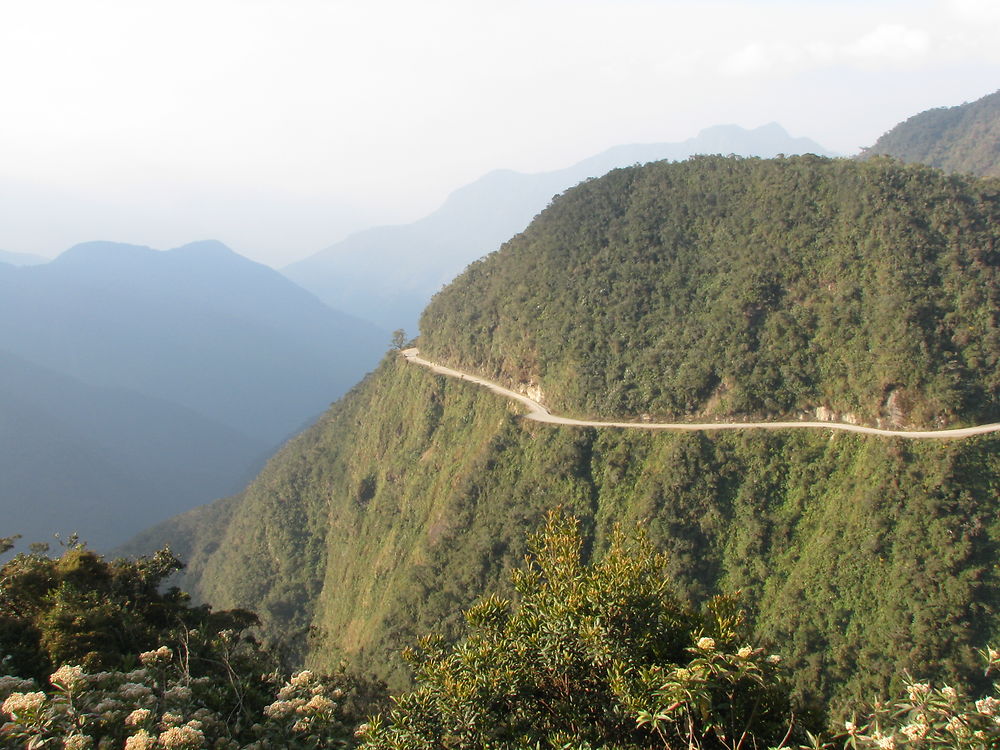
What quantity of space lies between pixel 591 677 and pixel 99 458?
5419 inches

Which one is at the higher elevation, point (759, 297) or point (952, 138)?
Answer: point (952, 138)

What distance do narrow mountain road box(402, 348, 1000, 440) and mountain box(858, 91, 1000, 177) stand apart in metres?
60.3

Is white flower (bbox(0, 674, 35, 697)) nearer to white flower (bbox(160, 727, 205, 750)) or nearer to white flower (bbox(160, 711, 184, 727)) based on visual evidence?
white flower (bbox(160, 711, 184, 727))

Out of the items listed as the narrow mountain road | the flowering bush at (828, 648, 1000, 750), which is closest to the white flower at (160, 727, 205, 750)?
the flowering bush at (828, 648, 1000, 750)

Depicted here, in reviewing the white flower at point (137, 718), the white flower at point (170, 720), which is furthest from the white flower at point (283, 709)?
the white flower at point (137, 718)

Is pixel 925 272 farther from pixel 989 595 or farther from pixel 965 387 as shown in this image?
pixel 989 595

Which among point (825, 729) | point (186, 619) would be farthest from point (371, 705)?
point (825, 729)

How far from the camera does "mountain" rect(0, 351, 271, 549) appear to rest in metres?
105

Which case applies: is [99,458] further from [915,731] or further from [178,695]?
[915,731]

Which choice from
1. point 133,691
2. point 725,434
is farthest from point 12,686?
point 725,434

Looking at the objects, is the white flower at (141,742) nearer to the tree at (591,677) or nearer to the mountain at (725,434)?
the tree at (591,677)

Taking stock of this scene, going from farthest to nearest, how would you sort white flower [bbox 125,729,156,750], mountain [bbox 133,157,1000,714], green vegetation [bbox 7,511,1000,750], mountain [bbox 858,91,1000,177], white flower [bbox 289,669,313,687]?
1. mountain [bbox 858,91,1000,177]
2. mountain [bbox 133,157,1000,714]
3. white flower [bbox 289,669,313,687]
4. white flower [bbox 125,729,156,750]
5. green vegetation [bbox 7,511,1000,750]

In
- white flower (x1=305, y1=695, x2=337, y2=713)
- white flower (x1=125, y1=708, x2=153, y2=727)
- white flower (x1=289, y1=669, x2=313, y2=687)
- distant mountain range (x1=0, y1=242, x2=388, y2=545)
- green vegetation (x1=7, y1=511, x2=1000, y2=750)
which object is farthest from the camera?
distant mountain range (x1=0, y1=242, x2=388, y2=545)

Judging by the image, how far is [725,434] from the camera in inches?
1459
